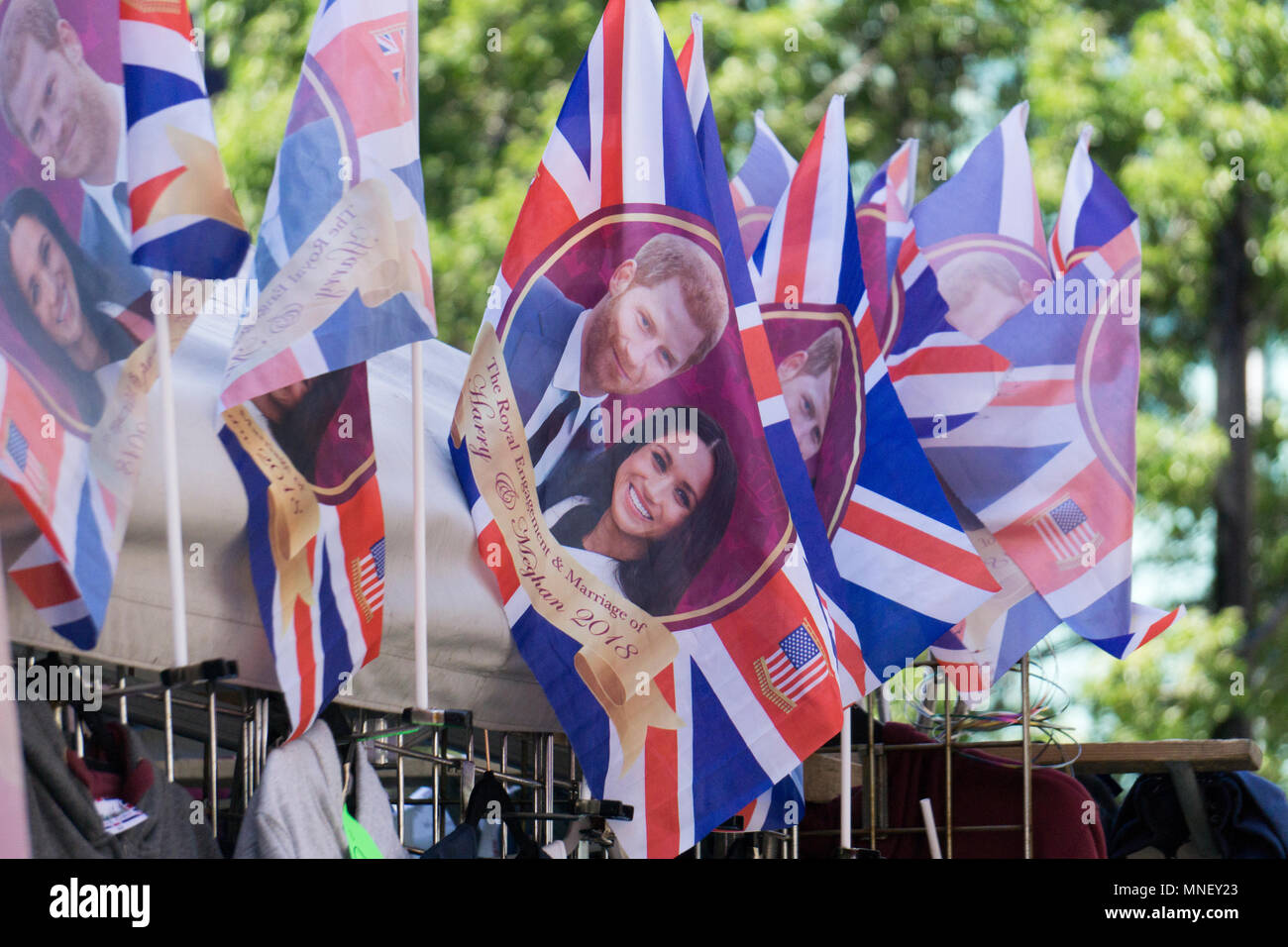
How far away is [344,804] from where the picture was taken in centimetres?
387

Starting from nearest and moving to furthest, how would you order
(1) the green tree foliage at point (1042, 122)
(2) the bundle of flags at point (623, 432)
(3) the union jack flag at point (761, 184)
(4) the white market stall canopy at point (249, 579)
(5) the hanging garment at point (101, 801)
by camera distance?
1. (5) the hanging garment at point (101, 801)
2. (4) the white market stall canopy at point (249, 579)
3. (2) the bundle of flags at point (623, 432)
4. (3) the union jack flag at point (761, 184)
5. (1) the green tree foliage at point (1042, 122)

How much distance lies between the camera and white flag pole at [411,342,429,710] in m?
3.78

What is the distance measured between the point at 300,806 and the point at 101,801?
47 cm

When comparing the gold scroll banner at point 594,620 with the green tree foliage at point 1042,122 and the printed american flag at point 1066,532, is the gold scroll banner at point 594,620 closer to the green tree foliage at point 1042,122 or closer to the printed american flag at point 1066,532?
the printed american flag at point 1066,532

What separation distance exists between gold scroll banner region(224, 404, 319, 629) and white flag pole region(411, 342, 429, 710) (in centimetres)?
25

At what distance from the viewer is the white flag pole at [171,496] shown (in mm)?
3184

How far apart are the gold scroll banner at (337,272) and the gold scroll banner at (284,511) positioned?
0.17 meters

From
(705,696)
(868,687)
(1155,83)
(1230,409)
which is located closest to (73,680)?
(705,696)

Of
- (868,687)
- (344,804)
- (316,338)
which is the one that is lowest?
(344,804)

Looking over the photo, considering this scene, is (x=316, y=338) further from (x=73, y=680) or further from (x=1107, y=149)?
(x=1107, y=149)

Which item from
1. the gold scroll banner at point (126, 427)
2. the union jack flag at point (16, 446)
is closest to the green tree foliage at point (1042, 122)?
the gold scroll banner at point (126, 427)

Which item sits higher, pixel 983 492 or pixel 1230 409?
pixel 1230 409

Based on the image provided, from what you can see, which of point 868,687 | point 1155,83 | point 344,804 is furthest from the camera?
point 1155,83

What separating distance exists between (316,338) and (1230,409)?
37.5 ft
